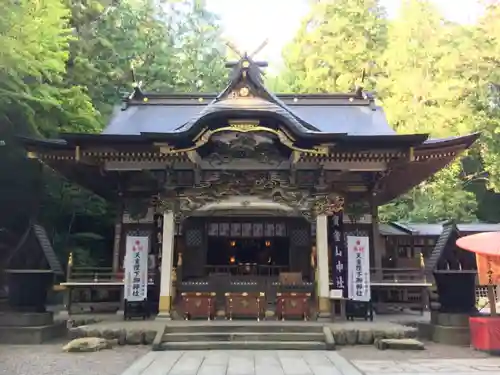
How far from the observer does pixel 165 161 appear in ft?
39.3

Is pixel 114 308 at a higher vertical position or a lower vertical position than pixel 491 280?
lower

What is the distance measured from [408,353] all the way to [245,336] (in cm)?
305

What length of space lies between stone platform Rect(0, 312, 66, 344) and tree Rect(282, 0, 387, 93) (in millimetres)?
21365

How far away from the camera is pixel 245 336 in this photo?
955 cm

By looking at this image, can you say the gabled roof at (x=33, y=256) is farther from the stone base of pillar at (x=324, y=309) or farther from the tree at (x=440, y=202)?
the tree at (x=440, y=202)

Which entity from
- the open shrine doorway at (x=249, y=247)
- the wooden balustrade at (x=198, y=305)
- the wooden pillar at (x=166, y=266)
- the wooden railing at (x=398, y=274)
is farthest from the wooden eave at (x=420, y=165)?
the wooden pillar at (x=166, y=266)

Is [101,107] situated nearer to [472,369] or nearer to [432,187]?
[432,187]

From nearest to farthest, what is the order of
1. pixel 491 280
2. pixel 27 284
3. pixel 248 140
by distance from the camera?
pixel 491 280 < pixel 27 284 < pixel 248 140

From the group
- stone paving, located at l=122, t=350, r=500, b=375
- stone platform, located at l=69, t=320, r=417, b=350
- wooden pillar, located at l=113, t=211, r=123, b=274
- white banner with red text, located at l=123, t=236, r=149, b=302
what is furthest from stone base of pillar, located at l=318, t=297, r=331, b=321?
wooden pillar, located at l=113, t=211, r=123, b=274

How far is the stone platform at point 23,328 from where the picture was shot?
997 centimetres

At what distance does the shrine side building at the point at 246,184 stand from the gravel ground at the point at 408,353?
215cm

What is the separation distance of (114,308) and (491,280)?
9.24 m

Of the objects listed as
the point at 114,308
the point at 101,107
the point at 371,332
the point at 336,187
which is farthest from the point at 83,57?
the point at 371,332

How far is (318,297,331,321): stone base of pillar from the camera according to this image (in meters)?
11.1
